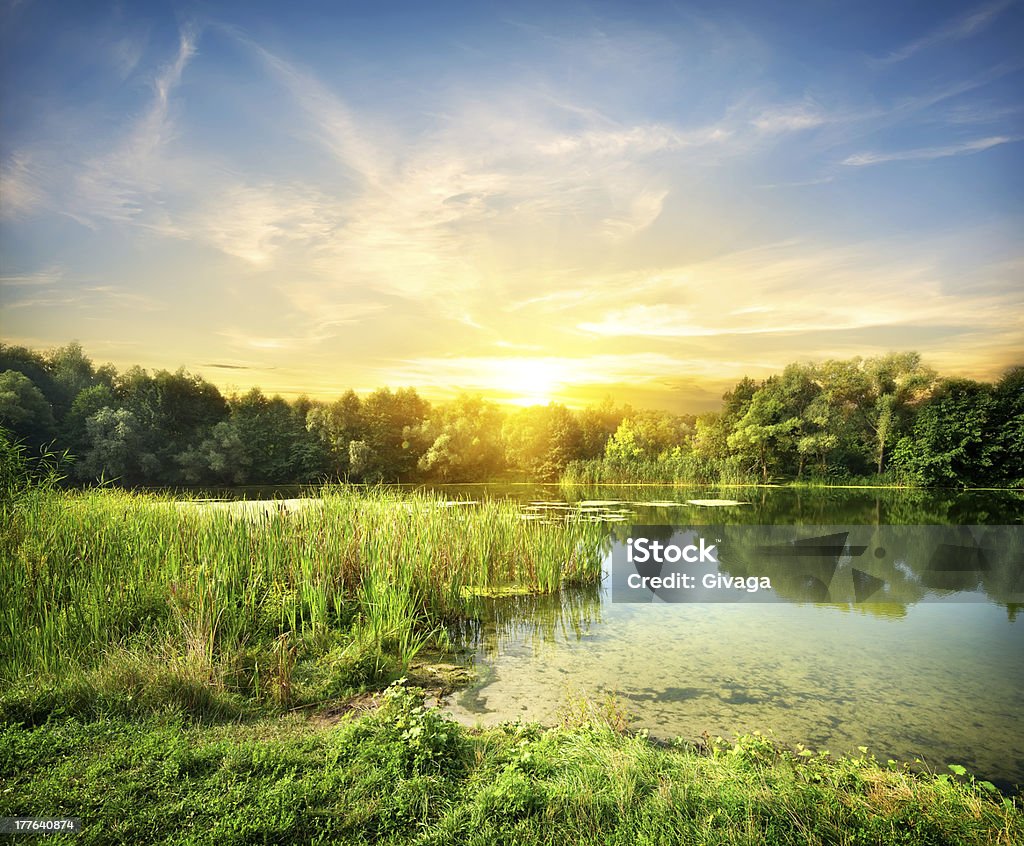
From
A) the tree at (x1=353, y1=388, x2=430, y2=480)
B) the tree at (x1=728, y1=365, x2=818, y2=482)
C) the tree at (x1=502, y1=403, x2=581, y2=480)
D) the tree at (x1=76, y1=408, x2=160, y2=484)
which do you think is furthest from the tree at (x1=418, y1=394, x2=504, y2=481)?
the tree at (x1=728, y1=365, x2=818, y2=482)

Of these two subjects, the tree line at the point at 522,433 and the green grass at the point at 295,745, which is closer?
the green grass at the point at 295,745

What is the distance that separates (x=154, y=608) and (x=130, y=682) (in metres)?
1.60

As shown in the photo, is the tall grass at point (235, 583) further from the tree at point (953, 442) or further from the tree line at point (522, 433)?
the tree at point (953, 442)

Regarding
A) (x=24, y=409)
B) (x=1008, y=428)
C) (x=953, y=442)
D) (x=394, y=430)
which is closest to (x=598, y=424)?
(x=394, y=430)

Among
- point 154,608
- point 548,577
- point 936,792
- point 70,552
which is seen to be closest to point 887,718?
point 936,792

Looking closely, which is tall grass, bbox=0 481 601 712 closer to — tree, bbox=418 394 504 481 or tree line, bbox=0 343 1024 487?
tree line, bbox=0 343 1024 487

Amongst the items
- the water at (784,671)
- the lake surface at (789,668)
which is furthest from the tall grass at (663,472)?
the water at (784,671)

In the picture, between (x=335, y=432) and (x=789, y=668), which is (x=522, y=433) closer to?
(x=335, y=432)

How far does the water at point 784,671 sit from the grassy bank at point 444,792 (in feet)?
2.76

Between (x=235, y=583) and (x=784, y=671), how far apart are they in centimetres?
548

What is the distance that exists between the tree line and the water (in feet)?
68.9

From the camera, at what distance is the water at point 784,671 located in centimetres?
436

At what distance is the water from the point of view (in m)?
4.36

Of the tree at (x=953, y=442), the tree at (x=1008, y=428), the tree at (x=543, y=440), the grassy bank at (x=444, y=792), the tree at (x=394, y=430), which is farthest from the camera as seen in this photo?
the tree at (x=543, y=440)
